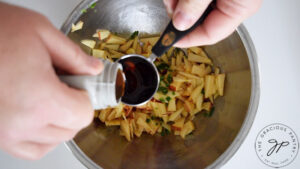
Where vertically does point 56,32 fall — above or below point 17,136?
above

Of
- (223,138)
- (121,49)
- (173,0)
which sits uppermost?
(173,0)

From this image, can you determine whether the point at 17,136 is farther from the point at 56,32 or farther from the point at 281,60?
the point at 281,60

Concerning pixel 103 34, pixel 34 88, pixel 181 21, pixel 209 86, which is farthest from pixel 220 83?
pixel 34 88

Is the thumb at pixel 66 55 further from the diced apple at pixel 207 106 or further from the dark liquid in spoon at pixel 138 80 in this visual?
the diced apple at pixel 207 106

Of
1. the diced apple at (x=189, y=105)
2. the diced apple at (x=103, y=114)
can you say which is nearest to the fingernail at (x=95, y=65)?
the diced apple at (x=103, y=114)

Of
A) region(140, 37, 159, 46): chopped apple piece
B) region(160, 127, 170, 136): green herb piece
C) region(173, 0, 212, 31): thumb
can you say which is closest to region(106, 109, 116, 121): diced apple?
region(160, 127, 170, 136): green herb piece

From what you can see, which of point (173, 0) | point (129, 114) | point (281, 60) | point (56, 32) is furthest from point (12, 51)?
point (281, 60)
